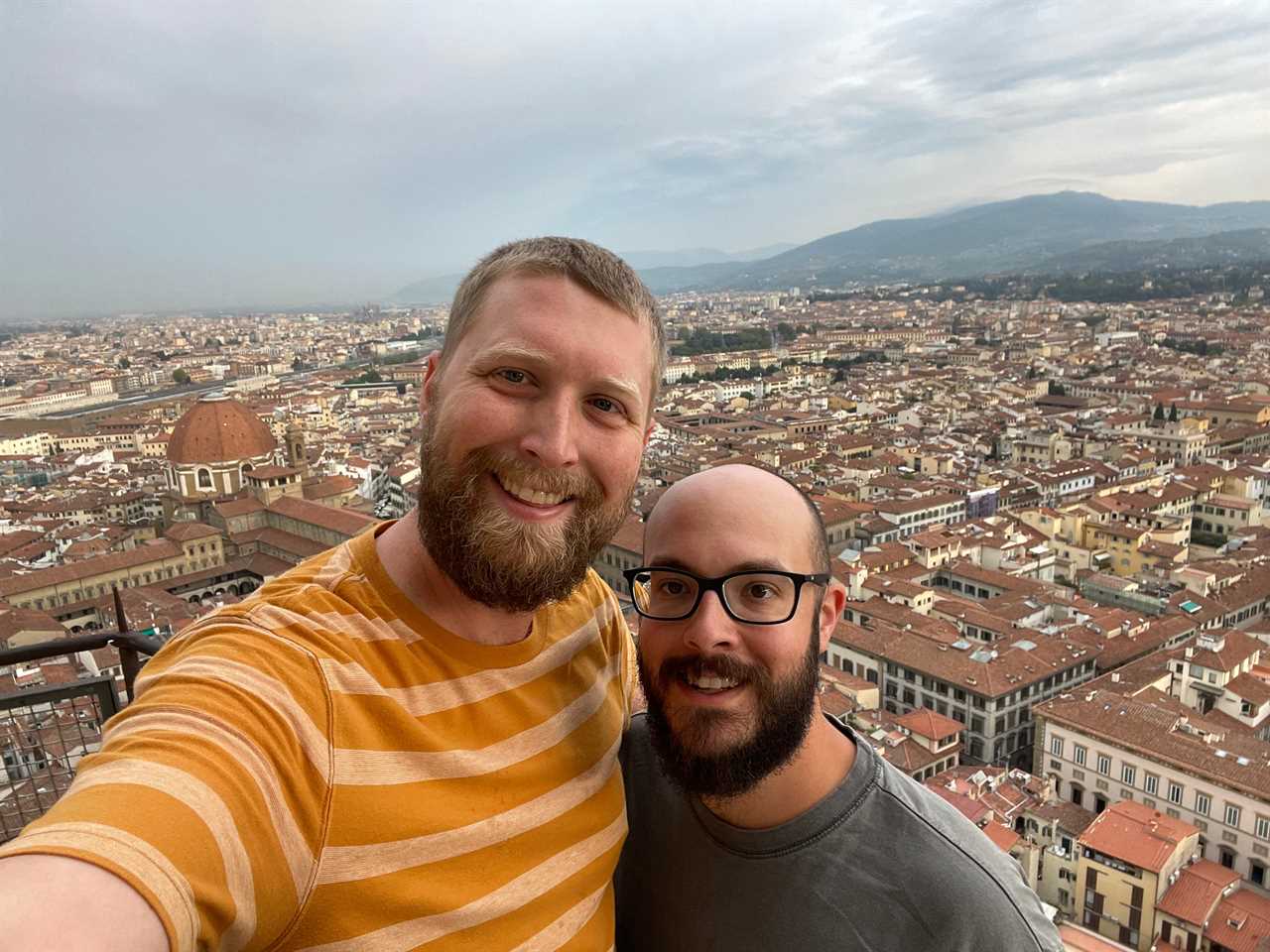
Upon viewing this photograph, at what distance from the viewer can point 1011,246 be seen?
14088 centimetres

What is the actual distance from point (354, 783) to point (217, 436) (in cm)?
2451

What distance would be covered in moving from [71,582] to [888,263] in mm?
132508

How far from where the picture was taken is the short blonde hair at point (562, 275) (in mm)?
1035

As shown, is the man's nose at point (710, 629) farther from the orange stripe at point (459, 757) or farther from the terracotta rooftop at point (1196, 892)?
the terracotta rooftop at point (1196, 892)

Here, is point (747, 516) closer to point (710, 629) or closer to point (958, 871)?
point (710, 629)

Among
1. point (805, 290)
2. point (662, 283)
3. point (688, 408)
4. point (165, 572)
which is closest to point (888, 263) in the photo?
point (805, 290)

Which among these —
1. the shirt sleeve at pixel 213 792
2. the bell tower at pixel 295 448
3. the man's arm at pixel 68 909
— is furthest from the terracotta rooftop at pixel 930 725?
the bell tower at pixel 295 448

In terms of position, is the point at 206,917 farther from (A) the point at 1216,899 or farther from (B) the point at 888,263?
(B) the point at 888,263

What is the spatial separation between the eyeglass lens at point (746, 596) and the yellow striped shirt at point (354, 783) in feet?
0.49

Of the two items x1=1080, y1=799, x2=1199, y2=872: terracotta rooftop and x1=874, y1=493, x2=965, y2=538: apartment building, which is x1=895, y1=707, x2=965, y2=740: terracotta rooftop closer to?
x1=1080, y1=799, x2=1199, y2=872: terracotta rooftop

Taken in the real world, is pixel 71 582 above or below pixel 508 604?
below

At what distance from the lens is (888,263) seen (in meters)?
133

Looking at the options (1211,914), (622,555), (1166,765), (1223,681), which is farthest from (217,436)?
(1211,914)

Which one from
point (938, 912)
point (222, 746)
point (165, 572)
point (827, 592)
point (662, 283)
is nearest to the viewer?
point (222, 746)
